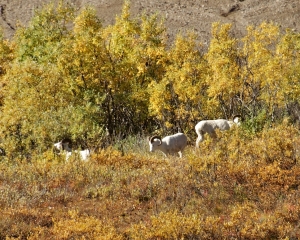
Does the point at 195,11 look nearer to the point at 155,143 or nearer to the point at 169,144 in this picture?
the point at 169,144

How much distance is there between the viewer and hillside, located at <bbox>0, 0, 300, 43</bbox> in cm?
8919

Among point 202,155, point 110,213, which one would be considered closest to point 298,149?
point 202,155

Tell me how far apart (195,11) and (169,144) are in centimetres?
8196

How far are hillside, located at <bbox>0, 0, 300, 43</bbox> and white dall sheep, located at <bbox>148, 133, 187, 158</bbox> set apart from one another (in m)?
68.1

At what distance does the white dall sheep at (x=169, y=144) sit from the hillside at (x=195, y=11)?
68058mm

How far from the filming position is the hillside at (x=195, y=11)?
8919 cm

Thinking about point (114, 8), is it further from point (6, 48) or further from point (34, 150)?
point (34, 150)

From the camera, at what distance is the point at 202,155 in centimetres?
1484

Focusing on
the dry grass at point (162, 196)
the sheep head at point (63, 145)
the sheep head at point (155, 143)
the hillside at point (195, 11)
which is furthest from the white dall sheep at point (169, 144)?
the hillside at point (195, 11)

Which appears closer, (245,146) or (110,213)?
(110,213)

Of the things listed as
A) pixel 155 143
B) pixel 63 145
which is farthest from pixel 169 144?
pixel 63 145

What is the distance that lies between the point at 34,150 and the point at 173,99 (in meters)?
8.25

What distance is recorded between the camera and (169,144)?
716 inches

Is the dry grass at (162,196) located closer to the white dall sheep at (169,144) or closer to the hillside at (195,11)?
the white dall sheep at (169,144)
